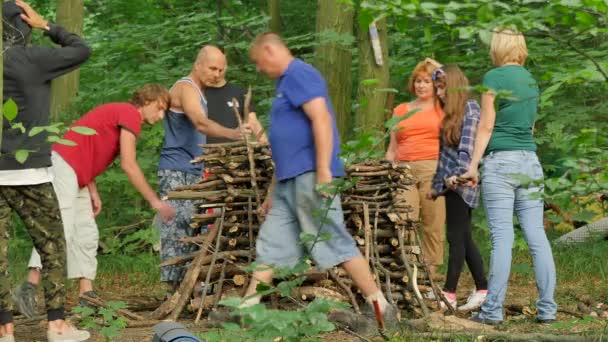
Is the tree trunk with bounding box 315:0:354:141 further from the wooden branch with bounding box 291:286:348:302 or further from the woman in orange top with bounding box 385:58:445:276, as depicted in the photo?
the wooden branch with bounding box 291:286:348:302

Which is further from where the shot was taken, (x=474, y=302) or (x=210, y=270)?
(x=474, y=302)

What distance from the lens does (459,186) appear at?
747 centimetres

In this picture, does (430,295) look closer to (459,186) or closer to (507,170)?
(459,186)

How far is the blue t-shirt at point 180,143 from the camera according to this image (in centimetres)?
790

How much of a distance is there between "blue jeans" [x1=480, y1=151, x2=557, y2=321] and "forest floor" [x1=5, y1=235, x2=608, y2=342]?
0.67 feet

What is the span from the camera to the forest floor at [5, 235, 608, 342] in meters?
6.45

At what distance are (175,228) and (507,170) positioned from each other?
8.35 feet

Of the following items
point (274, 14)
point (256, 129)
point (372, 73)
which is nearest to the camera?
point (256, 129)

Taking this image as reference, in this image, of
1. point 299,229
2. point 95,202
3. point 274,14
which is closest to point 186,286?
point 95,202

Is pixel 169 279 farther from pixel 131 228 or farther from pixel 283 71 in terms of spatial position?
pixel 131 228

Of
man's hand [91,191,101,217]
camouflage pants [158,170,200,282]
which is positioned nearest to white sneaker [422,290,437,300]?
camouflage pants [158,170,200,282]

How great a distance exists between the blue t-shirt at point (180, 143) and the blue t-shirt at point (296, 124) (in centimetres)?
181

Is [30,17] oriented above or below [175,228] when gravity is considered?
above

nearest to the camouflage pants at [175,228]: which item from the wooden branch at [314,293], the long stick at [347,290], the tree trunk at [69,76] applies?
the wooden branch at [314,293]
